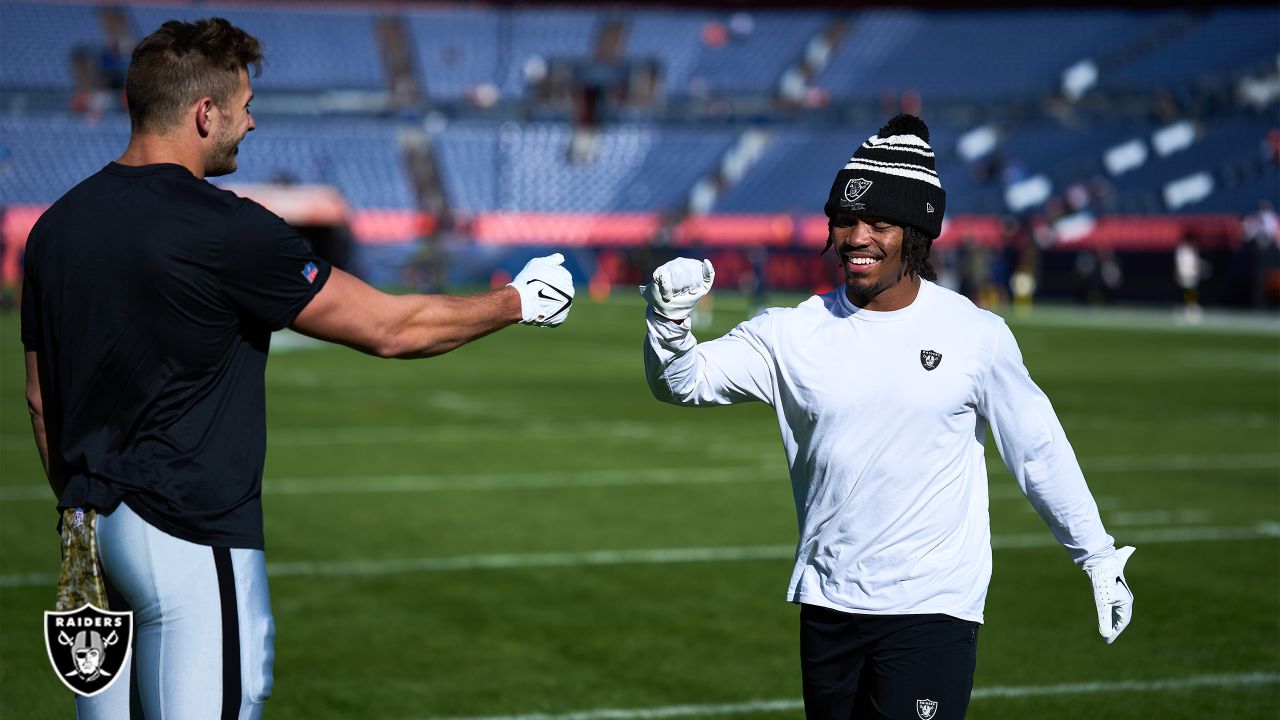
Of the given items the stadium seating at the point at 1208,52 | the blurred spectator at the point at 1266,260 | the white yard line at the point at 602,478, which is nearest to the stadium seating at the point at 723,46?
the stadium seating at the point at 1208,52

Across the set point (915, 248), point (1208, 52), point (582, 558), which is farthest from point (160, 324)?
point (1208, 52)

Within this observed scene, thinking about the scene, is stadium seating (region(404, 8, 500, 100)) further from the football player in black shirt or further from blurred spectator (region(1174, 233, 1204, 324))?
the football player in black shirt

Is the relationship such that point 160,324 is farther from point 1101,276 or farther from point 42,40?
point 42,40

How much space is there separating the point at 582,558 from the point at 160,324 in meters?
6.31

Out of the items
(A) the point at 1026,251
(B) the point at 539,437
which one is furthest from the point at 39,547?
(A) the point at 1026,251

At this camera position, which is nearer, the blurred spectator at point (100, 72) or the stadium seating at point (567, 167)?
the blurred spectator at point (100, 72)

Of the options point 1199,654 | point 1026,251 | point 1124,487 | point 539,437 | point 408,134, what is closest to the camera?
point 1199,654

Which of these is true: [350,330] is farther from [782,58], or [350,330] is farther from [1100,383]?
[782,58]

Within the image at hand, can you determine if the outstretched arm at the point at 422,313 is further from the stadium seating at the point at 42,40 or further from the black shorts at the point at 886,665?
the stadium seating at the point at 42,40

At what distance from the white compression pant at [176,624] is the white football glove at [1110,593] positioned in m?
2.20

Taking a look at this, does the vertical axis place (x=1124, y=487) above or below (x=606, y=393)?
below

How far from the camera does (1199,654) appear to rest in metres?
7.51

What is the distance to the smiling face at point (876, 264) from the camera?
13.6 ft

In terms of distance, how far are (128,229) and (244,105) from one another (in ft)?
1.47
